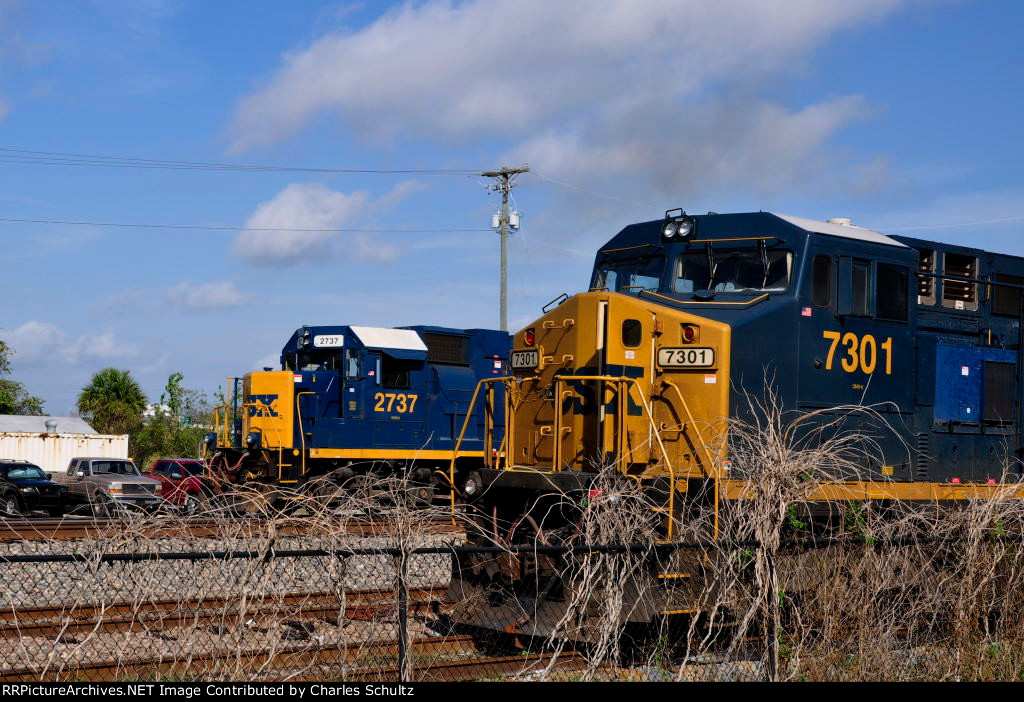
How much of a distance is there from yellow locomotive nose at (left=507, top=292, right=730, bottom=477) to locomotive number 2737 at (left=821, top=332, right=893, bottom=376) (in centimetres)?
127

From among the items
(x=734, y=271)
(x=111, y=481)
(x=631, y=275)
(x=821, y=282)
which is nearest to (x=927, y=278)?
(x=821, y=282)

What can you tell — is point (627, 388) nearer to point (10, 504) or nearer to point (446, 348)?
point (446, 348)

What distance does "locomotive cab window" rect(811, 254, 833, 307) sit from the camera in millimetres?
9875

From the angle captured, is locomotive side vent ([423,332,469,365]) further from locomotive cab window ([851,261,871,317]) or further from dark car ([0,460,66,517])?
locomotive cab window ([851,261,871,317])

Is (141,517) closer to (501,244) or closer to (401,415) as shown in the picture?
(401,415)

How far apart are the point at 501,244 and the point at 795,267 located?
27.0 meters

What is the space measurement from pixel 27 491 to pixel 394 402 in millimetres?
8998

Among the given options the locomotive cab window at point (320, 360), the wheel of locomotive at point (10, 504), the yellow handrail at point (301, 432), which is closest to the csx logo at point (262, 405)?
the yellow handrail at point (301, 432)

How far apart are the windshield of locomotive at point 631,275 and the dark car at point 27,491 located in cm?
1708

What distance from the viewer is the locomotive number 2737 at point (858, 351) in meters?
9.96

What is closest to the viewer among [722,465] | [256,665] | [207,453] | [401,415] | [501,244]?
[256,665]

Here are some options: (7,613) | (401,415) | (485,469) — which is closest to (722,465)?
(485,469)

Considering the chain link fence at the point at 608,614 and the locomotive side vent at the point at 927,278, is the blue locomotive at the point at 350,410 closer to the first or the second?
the locomotive side vent at the point at 927,278

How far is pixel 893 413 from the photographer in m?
10.4
